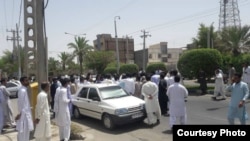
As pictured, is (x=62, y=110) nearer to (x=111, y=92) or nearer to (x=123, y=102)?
(x=123, y=102)

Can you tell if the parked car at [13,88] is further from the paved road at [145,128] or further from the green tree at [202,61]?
the paved road at [145,128]

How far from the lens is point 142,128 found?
36.5 ft

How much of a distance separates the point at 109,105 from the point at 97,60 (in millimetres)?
42919

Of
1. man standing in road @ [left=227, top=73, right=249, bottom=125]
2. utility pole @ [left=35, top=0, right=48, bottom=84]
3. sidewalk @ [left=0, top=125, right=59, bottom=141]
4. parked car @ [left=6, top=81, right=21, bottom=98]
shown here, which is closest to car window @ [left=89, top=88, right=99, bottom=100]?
sidewalk @ [left=0, top=125, right=59, bottom=141]

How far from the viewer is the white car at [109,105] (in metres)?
10.8

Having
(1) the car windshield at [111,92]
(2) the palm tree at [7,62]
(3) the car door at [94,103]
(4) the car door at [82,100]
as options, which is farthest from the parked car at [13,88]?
(2) the palm tree at [7,62]

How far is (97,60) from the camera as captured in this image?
176ft

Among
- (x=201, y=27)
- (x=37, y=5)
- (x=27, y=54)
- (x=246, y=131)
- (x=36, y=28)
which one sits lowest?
(x=246, y=131)

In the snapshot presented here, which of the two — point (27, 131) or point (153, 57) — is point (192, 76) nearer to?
point (27, 131)

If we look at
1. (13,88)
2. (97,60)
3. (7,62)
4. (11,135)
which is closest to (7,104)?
(11,135)

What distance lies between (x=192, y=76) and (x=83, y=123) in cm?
1086

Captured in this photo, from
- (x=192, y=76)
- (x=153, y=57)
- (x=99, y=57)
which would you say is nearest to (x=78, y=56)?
(x=99, y=57)

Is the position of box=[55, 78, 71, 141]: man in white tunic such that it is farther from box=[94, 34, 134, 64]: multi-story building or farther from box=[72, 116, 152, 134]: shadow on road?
box=[94, 34, 134, 64]: multi-story building

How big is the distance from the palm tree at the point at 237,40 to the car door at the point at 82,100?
82.1ft
